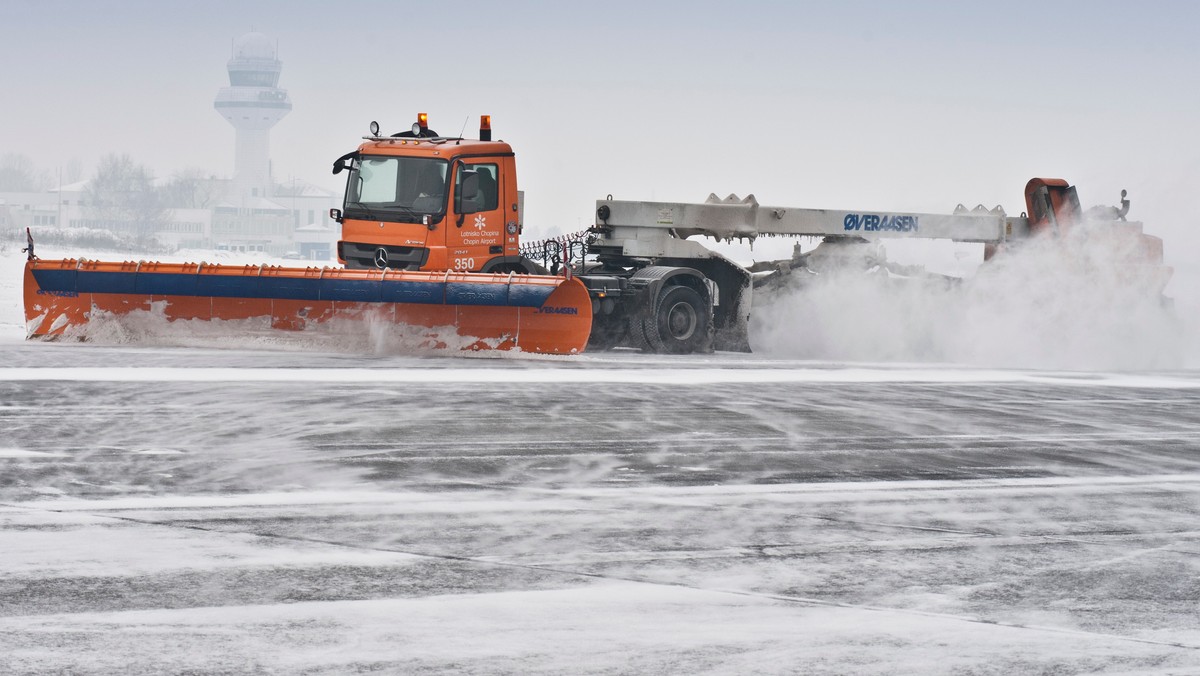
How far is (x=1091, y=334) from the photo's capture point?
20.5 meters

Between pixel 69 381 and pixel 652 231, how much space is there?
949 cm

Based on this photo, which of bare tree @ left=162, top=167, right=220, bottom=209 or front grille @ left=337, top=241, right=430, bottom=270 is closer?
front grille @ left=337, top=241, right=430, bottom=270

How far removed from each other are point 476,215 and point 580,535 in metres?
11.4

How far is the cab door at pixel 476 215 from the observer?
17172 mm

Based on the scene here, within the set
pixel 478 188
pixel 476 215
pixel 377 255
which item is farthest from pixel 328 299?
pixel 478 188

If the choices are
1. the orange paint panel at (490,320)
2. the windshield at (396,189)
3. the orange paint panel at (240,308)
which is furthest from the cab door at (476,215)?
the orange paint panel at (240,308)

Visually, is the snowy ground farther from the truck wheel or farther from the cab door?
the truck wheel

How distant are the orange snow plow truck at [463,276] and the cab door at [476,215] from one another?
0.06ft

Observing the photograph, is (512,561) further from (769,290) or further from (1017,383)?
(769,290)

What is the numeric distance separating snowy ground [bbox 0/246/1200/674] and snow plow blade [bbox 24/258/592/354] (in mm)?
3810

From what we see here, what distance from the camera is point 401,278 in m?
16.4

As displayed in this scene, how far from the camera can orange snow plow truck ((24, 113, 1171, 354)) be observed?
646 inches

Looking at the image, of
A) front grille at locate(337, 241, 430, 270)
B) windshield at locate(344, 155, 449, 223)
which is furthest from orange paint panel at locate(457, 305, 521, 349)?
windshield at locate(344, 155, 449, 223)

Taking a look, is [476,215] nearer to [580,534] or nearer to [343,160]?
[343,160]
